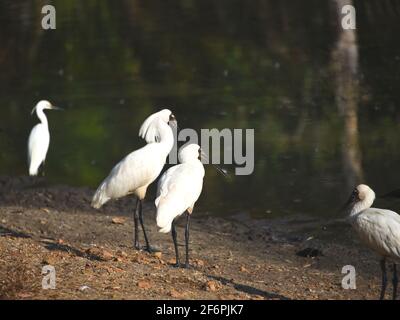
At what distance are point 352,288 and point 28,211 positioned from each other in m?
4.23

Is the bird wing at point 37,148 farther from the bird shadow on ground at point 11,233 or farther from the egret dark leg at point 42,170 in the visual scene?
the bird shadow on ground at point 11,233

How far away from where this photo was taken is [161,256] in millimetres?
9477

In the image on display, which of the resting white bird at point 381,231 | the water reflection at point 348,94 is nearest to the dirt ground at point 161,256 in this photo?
the resting white bird at point 381,231

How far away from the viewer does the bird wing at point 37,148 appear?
13250mm

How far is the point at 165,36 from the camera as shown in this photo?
22.8 m

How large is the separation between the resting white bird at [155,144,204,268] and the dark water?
9.23 ft

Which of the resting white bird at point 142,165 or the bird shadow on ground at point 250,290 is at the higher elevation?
the resting white bird at point 142,165

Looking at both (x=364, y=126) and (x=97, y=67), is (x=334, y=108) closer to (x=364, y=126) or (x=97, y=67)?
(x=364, y=126)

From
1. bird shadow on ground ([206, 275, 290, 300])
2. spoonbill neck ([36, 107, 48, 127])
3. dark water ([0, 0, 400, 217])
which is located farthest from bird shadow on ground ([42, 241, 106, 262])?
spoonbill neck ([36, 107, 48, 127])

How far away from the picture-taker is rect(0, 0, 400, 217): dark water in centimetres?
1317

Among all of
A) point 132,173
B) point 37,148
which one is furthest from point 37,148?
point 132,173

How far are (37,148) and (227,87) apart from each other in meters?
5.86

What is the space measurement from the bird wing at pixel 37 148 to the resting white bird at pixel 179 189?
449 centimetres

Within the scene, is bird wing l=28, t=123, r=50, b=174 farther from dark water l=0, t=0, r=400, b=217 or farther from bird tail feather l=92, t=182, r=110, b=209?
bird tail feather l=92, t=182, r=110, b=209
